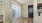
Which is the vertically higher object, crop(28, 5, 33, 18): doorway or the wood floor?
crop(28, 5, 33, 18): doorway

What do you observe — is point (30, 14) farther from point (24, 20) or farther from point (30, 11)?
point (24, 20)

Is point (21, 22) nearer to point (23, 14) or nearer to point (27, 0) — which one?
point (23, 14)

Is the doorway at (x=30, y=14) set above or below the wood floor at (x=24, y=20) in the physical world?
above

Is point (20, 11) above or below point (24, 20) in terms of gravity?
above

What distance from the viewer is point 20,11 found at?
122 cm

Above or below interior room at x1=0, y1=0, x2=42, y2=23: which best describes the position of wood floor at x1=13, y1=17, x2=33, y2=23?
below

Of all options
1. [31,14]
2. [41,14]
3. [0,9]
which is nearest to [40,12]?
[41,14]

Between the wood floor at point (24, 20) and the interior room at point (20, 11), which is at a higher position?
the interior room at point (20, 11)

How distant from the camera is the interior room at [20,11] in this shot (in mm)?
1183

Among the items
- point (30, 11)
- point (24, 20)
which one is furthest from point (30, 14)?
point (24, 20)

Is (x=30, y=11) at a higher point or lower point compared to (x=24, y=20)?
higher

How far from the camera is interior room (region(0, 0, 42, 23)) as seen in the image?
46.6 inches

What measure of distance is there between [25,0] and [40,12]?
35 centimetres

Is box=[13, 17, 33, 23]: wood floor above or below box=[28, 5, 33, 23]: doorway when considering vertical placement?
below
